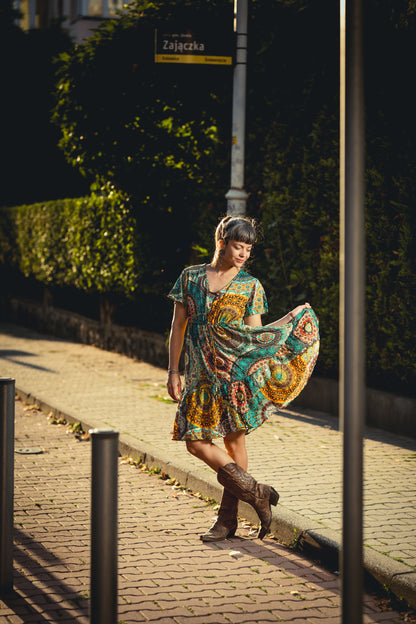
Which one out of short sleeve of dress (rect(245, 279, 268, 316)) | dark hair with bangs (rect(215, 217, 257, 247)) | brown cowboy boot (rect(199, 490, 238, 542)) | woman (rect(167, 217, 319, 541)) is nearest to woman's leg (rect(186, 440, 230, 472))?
woman (rect(167, 217, 319, 541))

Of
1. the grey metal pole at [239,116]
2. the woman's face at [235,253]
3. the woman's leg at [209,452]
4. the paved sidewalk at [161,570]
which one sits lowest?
the paved sidewalk at [161,570]

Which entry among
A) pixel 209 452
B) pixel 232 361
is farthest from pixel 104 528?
pixel 232 361

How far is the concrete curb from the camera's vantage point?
429 centimetres

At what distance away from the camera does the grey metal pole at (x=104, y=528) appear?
330 cm

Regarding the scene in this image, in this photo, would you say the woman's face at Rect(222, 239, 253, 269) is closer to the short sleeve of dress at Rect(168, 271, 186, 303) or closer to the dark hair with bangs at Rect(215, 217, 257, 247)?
the dark hair with bangs at Rect(215, 217, 257, 247)

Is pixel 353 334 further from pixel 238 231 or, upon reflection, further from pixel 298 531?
pixel 298 531

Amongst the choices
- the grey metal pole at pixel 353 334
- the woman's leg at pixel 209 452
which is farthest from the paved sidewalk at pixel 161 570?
the grey metal pole at pixel 353 334

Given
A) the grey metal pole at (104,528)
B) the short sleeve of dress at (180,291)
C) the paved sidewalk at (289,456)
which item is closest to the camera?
the grey metal pole at (104,528)

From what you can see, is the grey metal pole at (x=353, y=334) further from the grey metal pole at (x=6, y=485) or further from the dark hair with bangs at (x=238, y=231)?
the dark hair with bangs at (x=238, y=231)

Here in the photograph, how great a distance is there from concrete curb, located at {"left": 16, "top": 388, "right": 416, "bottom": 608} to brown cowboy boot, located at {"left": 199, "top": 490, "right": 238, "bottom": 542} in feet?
0.96

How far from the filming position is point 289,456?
7145mm

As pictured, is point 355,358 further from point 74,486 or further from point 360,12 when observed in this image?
point 74,486

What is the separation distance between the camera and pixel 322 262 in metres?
9.26

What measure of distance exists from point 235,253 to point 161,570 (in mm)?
1837
